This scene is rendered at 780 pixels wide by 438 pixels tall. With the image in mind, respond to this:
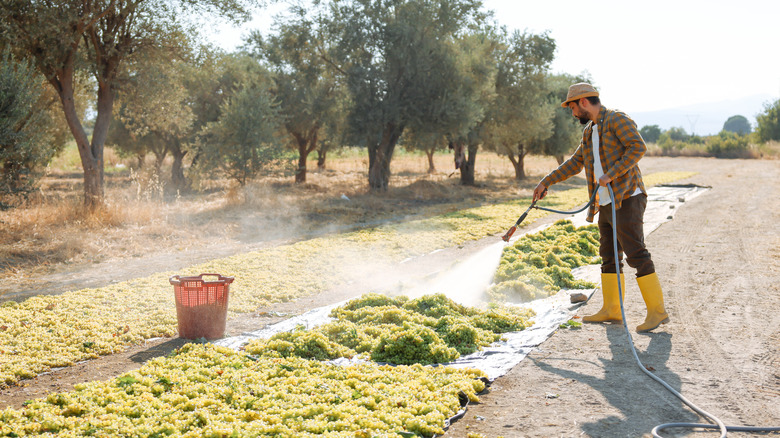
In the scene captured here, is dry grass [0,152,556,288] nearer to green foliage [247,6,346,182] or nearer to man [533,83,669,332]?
green foliage [247,6,346,182]

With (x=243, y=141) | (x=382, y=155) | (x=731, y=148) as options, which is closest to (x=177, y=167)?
(x=243, y=141)

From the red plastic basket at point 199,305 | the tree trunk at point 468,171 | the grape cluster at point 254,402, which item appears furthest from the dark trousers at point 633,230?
the tree trunk at point 468,171

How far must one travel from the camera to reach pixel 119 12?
13703mm

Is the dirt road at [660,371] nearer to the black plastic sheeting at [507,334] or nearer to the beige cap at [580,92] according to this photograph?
the black plastic sheeting at [507,334]

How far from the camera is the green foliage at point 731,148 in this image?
59000 millimetres

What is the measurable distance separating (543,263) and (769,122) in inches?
2716

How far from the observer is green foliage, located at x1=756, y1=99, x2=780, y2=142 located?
63438mm

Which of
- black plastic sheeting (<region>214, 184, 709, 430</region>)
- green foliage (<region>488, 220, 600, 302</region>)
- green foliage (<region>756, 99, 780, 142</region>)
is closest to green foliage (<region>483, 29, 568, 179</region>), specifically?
green foliage (<region>488, 220, 600, 302</region>)

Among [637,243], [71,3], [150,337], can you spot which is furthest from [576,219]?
[71,3]

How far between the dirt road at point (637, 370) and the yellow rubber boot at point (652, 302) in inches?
5.6

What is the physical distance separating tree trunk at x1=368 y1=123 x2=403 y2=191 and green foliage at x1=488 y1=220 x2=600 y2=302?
12.0 meters

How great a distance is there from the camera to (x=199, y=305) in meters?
5.74

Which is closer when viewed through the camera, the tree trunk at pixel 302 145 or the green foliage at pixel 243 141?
the green foliage at pixel 243 141

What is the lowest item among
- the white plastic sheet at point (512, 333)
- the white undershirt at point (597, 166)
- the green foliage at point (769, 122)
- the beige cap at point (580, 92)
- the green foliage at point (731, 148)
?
the white plastic sheet at point (512, 333)
